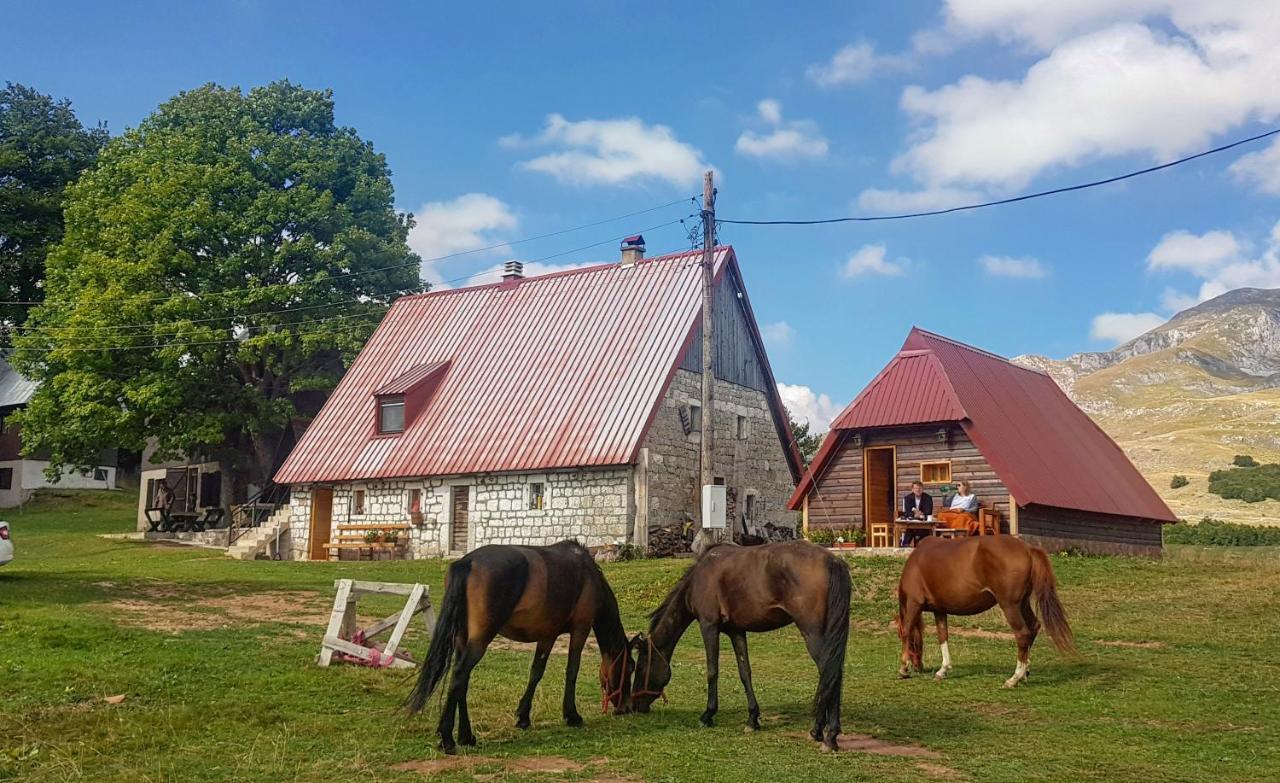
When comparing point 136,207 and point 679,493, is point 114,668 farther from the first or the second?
point 136,207

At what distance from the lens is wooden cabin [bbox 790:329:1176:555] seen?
82.7ft

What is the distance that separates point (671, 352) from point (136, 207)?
2108 centimetres

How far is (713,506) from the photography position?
23.2m

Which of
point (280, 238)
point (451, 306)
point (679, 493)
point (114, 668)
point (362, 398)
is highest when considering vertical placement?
point (280, 238)

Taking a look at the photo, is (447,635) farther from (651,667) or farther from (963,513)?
(963,513)

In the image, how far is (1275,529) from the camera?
48156 mm

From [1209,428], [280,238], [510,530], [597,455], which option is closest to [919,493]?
[597,455]

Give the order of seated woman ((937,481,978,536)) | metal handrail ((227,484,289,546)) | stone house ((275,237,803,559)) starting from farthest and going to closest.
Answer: metal handrail ((227,484,289,546)), stone house ((275,237,803,559)), seated woman ((937,481,978,536))

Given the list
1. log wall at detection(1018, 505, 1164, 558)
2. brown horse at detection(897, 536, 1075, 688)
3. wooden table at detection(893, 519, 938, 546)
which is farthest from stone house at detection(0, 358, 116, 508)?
brown horse at detection(897, 536, 1075, 688)

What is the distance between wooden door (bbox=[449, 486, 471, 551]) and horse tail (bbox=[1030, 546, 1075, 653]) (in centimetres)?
2104

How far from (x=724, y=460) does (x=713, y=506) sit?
10429 millimetres

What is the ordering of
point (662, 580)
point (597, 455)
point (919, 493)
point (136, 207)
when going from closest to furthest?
1. point (662, 580)
2. point (919, 493)
3. point (597, 455)
4. point (136, 207)

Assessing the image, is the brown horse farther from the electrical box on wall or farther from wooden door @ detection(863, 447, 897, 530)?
wooden door @ detection(863, 447, 897, 530)

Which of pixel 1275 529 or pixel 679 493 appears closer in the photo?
pixel 679 493
